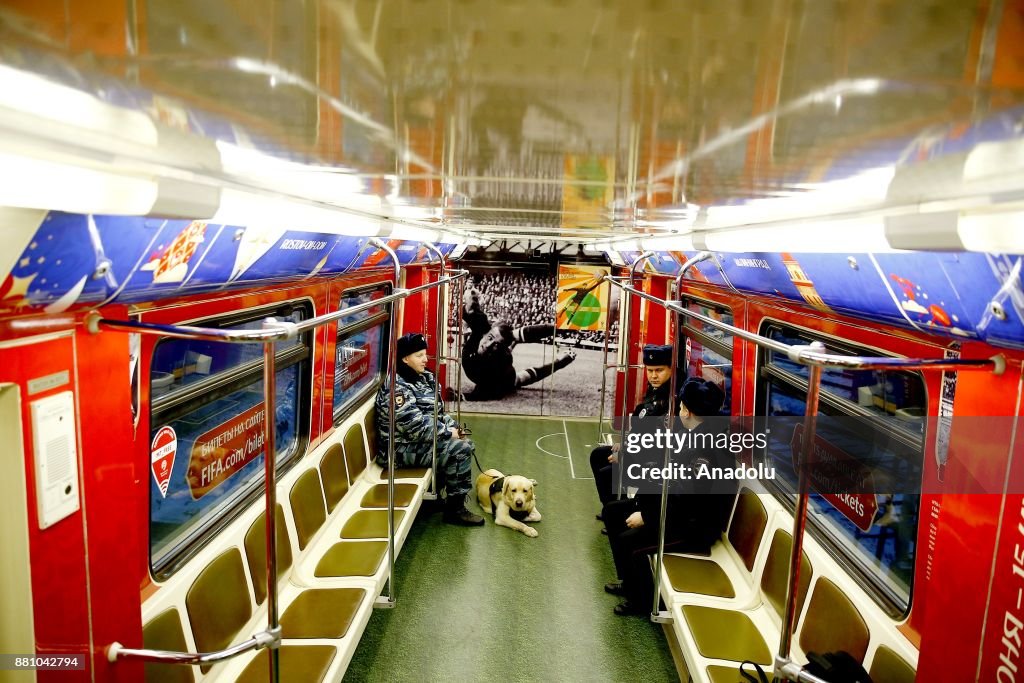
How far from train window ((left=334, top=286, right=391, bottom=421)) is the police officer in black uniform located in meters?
2.70

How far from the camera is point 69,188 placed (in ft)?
4.29

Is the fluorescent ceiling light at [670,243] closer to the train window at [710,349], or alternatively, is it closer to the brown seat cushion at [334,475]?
the train window at [710,349]

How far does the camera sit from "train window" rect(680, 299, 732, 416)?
576 cm

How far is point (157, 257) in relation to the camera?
2.10m

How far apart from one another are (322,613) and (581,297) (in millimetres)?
7057

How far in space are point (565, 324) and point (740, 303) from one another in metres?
5.10

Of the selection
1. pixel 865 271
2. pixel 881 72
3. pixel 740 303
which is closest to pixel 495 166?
pixel 881 72

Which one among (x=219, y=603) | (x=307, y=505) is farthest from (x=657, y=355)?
(x=219, y=603)

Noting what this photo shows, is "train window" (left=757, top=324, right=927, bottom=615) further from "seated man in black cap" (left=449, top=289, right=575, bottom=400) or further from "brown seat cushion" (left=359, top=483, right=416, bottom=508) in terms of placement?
"seated man in black cap" (left=449, top=289, right=575, bottom=400)

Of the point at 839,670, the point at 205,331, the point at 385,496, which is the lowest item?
the point at 385,496

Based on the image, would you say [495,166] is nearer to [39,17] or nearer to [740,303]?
[39,17]

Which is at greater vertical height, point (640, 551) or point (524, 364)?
point (524, 364)

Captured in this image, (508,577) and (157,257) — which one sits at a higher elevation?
(157,257)

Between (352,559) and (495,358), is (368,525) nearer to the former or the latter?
(352,559)
